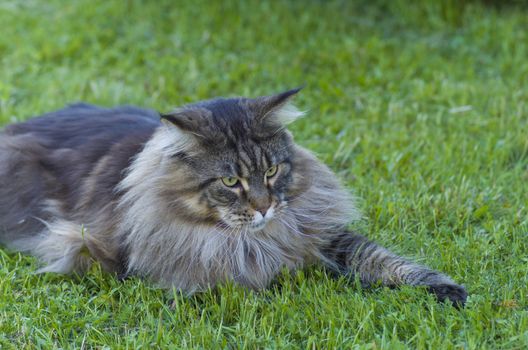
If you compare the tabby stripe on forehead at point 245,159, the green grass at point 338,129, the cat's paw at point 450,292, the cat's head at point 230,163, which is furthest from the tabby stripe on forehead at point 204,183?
the cat's paw at point 450,292

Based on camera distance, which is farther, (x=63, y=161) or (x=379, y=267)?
(x=63, y=161)

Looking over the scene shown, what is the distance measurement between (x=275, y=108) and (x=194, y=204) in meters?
0.60

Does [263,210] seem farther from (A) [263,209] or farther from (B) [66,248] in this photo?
(B) [66,248]

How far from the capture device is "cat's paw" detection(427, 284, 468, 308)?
10.3ft

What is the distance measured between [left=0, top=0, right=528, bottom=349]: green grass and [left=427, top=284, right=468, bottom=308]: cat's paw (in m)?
0.08

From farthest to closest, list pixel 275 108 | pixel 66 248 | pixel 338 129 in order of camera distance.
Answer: pixel 338 129 → pixel 66 248 → pixel 275 108

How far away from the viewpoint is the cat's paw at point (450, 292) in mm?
3137

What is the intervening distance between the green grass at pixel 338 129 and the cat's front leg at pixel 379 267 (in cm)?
10

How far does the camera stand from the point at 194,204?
10.9ft

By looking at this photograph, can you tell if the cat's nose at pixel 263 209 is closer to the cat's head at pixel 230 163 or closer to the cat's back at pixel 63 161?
the cat's head at pixel 230 163

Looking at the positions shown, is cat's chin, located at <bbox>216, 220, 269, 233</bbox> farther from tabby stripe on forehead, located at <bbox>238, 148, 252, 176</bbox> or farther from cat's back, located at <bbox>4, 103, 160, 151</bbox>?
cat's back, located at <bbox>4, 103, 160, 151</bbox>

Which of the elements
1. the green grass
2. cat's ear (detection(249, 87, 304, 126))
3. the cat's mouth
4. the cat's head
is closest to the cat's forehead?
the cat's head

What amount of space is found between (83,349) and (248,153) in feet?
3.76

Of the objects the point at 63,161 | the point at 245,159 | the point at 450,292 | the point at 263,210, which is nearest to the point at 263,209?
the point at 263,210
